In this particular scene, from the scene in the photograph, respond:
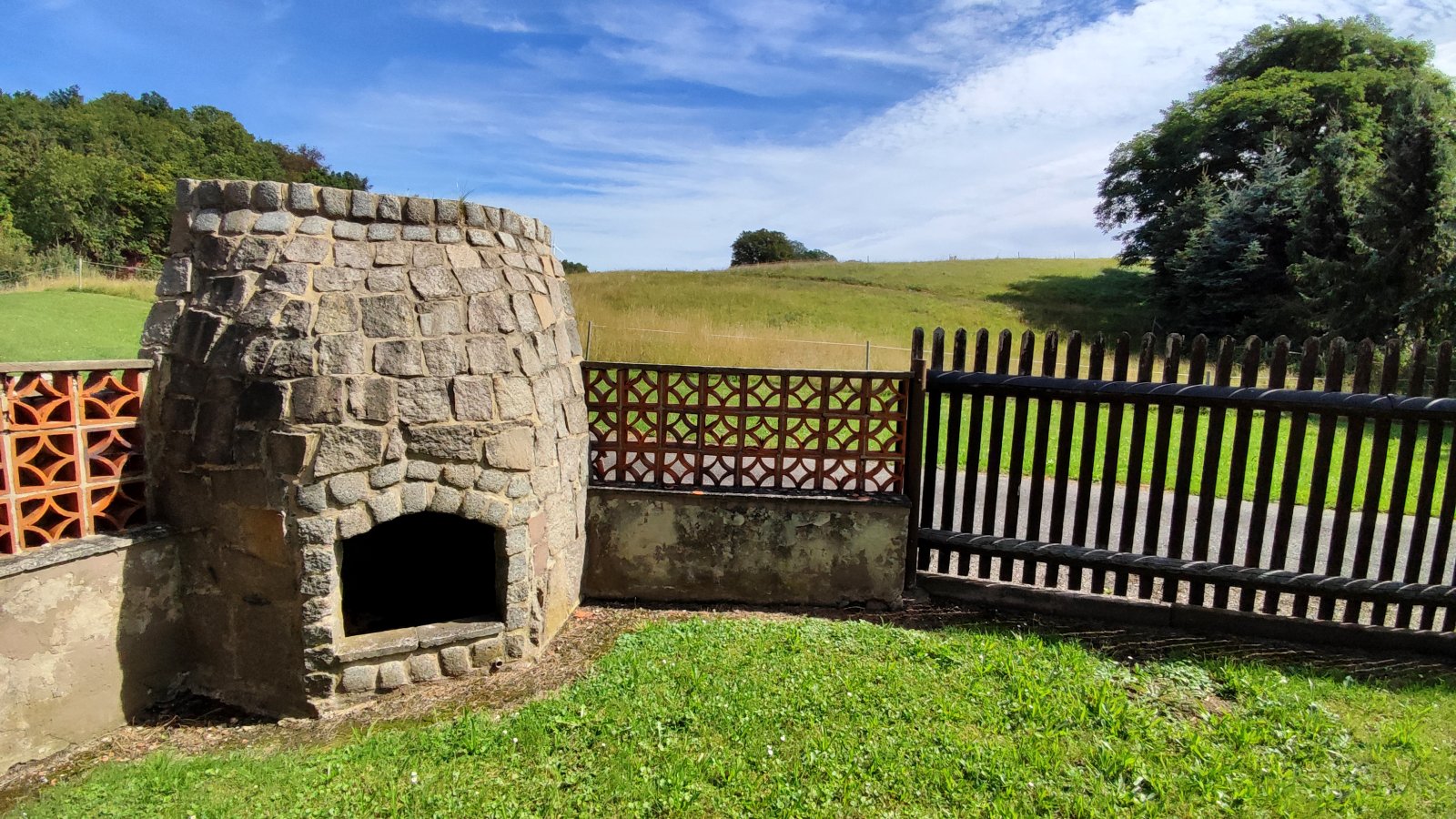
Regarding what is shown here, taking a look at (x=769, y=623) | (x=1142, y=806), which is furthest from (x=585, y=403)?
(x=1142, y=806)

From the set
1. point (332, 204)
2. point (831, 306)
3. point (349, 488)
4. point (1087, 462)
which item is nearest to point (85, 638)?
point (349, 488)

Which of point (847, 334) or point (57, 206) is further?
point (57, 206)

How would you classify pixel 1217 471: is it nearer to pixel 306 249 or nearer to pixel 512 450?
pixel 512 450

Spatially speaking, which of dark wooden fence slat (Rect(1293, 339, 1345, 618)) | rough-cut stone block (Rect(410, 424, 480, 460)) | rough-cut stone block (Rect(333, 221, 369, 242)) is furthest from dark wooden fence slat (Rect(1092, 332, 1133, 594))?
rough-cut stone block (Rect(333, 221, 369, 242))

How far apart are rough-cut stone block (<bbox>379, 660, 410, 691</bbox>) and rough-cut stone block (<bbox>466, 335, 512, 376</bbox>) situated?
1878 mm

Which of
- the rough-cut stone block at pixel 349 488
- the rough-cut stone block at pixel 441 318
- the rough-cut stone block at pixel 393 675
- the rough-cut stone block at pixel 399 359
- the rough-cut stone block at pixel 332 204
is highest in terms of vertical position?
the rough-cut stone block at pixel 332 204

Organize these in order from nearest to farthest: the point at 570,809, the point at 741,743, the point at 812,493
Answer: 1. the point at 570,809
2. the point at 741,743
3. the point at 812,493

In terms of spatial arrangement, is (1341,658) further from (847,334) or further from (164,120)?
(164,120)

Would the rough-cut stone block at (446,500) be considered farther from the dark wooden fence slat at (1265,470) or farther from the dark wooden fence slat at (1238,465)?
the dark wooden fence slat at (1265,470)

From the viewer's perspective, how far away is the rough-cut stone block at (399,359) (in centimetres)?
405

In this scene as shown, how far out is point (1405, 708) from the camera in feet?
13.1

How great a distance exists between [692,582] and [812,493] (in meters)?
1.22

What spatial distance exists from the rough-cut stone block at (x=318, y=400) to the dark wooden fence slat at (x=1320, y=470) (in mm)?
6218

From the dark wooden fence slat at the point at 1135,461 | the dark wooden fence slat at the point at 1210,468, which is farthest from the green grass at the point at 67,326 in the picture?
the dark wooden fence slat at the point at 1210,468
